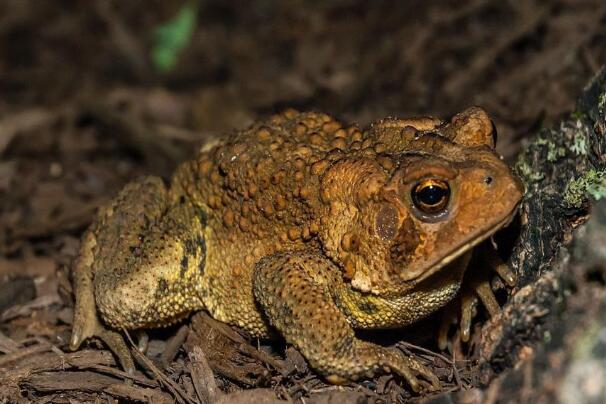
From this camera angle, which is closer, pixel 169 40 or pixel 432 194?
pixel 432 194

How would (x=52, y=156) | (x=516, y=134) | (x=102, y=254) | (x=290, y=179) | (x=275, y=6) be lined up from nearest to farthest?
(x=290, y=179)
(x=102, y=254)
(x=516, y=134)
(x=52, y=156)
(x=275, y=6)

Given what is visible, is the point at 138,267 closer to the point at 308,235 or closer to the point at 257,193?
the point at 257,193

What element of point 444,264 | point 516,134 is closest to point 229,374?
point 444,264

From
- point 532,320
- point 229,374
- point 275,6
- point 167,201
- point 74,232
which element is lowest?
point 532,320

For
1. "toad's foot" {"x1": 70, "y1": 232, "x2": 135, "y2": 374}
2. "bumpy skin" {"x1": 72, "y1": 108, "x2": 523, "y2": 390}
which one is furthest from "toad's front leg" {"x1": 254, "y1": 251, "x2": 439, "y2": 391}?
"toad's foot" {"x1": 70, "y1": 232, "x2": 135, "y2": 374}

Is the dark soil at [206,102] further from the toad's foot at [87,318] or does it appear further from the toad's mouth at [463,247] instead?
the toad's mouth at [463,247]

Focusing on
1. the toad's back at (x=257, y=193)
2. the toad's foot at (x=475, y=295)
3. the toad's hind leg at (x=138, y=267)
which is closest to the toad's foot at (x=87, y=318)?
the toad's hind leg at (x=138, y=267)

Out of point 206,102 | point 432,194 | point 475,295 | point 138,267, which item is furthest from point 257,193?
point 206,102

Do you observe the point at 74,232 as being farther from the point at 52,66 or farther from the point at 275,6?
the point at 275,6
